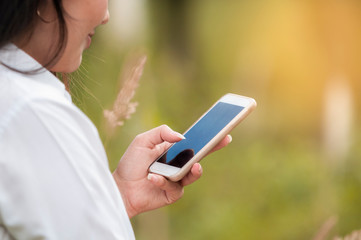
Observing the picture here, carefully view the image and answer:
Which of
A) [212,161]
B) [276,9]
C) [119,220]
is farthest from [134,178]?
[276,9]

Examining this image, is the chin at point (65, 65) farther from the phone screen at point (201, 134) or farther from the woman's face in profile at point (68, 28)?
the phone screen at point (201, 134)

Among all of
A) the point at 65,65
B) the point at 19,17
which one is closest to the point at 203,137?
the point at 65,65

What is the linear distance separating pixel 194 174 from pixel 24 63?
42cm

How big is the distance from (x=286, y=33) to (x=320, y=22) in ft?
0.66

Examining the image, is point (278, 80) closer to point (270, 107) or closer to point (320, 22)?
point (270, 107)

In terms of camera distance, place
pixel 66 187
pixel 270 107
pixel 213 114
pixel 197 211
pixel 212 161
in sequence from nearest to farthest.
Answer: pixel 66 187
pixel 213 114
pixel 197 211
pixel 212 161
pixel 270 107

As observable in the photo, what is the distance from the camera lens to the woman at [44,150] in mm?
722

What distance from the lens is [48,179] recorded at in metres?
0.73

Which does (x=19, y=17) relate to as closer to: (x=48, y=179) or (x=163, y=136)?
(x=48, y=179)

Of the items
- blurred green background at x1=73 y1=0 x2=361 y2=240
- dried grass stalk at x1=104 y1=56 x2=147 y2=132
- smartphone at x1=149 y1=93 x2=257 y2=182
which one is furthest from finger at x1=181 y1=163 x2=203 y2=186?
blurred green background at x1=73 y1=0 x2=361 y2=240

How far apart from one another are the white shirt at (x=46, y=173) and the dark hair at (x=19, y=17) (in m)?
0.08

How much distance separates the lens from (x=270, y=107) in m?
3.40

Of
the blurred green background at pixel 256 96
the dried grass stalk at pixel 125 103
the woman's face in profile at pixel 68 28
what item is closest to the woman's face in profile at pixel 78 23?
the woman's face in profile at pixel 68 28

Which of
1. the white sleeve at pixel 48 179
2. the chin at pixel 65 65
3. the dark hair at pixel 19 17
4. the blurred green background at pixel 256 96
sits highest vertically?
the dark hair at pixel 19 17
